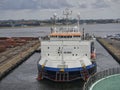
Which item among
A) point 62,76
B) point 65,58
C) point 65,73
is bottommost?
point 62,76

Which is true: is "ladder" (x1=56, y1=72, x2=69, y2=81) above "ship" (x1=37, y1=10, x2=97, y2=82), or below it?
below

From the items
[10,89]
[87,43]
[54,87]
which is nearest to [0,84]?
[10,89]

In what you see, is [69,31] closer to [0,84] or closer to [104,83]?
[0,84]

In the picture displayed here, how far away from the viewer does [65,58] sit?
39.9 m

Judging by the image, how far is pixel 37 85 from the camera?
123ft

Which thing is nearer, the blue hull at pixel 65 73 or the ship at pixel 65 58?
the blue hull at pixel 65 73

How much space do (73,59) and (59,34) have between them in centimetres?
470

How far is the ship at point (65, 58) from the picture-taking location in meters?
37.4

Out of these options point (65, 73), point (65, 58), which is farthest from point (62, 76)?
point (65, 58)

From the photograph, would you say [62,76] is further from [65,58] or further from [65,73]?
[65,58]

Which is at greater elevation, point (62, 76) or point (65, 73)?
point (65, 73)

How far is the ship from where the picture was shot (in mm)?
37406

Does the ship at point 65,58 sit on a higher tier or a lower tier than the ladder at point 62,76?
higher

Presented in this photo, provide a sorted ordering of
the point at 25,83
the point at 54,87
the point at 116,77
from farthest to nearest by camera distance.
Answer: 1. the point at 25,83
2. the point at 54,87
3. the point at 116,77
